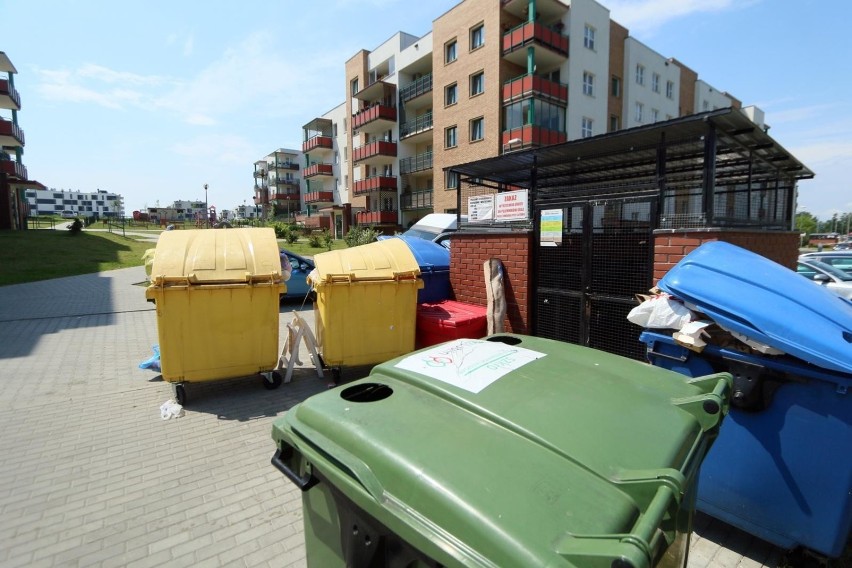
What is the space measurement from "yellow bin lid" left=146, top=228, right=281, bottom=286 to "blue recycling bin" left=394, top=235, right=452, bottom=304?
2318 mm

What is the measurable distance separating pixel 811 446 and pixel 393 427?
7.46 feet

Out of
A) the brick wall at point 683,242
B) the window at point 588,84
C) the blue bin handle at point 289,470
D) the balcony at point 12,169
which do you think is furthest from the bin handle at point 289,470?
the balcony at point 12,169

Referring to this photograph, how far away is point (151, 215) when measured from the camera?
93.4m

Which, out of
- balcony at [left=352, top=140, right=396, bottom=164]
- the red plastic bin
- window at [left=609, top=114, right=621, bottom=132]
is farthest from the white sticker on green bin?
balcony at [left=352, top=140, right=396, bottom=164]

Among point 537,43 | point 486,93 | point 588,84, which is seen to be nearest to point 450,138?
point 486,93

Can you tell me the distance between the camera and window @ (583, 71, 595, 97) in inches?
965

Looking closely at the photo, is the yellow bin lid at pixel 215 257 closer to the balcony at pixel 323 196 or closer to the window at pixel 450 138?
the window at pixel 450 138

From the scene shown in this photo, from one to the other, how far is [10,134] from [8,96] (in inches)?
104

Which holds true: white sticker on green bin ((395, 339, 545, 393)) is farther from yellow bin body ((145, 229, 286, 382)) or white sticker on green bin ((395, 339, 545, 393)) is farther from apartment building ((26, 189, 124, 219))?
apartment building ((26, 189, 124, 219))

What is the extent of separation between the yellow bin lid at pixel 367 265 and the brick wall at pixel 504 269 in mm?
1128

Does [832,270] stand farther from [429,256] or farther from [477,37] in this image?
[477,37]

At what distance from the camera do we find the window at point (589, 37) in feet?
78.4

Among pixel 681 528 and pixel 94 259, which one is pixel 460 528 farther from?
pixel 94 259

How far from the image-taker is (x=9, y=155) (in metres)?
30.3
